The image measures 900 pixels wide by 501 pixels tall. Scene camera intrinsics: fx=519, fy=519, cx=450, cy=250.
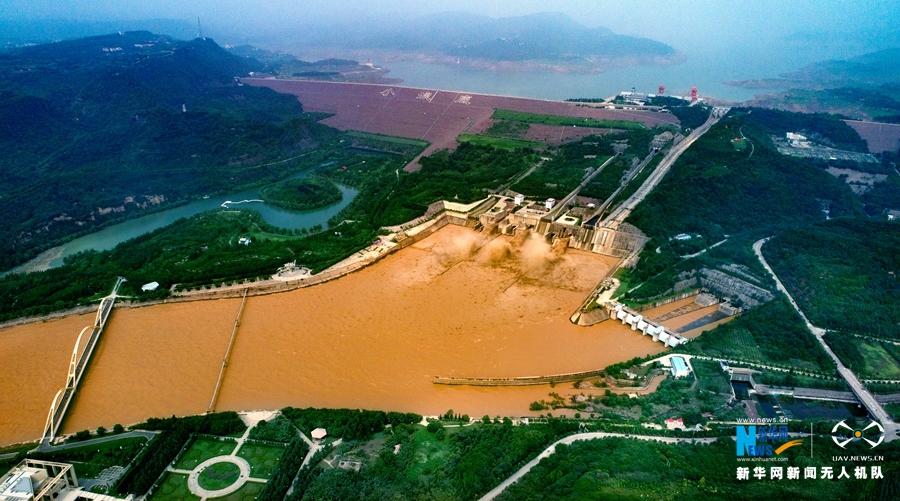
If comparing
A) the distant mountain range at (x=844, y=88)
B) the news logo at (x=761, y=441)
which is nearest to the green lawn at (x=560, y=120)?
the distant mountain range at (x=844, y=88)

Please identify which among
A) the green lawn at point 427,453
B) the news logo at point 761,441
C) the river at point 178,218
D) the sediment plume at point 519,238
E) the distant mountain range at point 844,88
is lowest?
the river at point 178,218

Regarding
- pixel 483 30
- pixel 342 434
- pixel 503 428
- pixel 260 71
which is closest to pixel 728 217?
pixel 503 428

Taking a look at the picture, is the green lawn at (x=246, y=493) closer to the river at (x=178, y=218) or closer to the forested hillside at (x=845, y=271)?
the forested hillside at (x=845, y=271)

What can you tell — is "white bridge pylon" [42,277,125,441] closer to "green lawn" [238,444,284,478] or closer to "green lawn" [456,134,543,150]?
"green lawn" [238,444,284,478]

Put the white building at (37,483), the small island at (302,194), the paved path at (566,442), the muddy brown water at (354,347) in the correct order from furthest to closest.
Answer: the small island at (302,194) → the muddy brown water at (354,347) → the paved path at (566,442) → the white building at (37,483)

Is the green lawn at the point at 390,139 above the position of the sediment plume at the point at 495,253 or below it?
above

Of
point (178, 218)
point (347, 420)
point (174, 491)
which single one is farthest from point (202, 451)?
point (178, 218)

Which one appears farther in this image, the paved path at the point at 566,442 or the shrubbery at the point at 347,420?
the shrubbery at the point at 347,420
